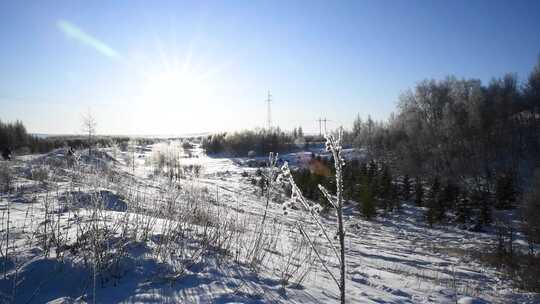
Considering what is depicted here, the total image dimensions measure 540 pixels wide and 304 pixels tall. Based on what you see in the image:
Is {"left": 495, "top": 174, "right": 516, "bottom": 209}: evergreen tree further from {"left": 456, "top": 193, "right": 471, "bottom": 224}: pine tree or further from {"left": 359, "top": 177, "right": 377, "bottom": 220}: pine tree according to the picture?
{"left": 359, "top": 177, "right": 377, "bottom": 220}: pine tree

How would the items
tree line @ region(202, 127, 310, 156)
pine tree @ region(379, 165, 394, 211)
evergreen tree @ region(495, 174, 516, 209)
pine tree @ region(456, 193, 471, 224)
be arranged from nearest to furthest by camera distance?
pine tree @ region(456, 193, 471, 224), evergreen tree @ region(495, 174, 516, 209), pine tree @ region(379, 165, 394, 211), tree line @ region(202, 127, 310, 156)

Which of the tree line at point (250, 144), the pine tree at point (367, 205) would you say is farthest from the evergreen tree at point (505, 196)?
the tree line at point (250, 144)

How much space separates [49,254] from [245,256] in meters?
2.99

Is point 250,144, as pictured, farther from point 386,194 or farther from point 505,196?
point 505,196

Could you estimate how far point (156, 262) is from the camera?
437 centimetres

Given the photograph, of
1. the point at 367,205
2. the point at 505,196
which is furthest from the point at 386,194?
the point at 505,196

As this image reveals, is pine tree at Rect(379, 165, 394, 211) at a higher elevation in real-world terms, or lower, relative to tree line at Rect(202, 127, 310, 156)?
lower

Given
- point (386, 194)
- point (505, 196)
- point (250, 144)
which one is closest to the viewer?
point (505, 196)

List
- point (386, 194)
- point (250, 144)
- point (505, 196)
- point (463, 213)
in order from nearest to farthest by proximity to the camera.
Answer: point (463, 213) → point (505, 196) → point (386, 194) → point (250, 144)

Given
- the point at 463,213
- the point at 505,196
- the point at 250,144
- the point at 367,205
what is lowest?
the point at 463,213

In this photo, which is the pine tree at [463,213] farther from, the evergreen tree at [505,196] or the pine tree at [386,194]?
the evergreen tree at [505,196]

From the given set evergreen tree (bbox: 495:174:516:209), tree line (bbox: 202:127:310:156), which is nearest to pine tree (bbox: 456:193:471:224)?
evergreen tree (bbox: 495:174:516:209)

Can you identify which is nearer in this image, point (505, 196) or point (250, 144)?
point (505, 196)

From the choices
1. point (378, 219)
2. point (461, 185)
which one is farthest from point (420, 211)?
point (461, 185)
